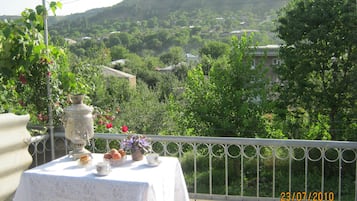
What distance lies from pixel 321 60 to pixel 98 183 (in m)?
9.52

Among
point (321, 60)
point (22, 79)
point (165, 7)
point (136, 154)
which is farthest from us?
point (165, 7)

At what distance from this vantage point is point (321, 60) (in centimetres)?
1068

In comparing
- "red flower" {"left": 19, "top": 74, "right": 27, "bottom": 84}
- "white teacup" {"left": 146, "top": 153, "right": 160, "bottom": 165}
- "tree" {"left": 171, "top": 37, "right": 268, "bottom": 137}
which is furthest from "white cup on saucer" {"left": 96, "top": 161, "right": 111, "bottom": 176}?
"tree" {"left": 171, "top": 37, "right": 268, "bottom": 137}

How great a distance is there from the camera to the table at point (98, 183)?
7.57 feet

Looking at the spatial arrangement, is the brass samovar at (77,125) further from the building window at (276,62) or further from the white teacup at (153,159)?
the building window at (276,62)

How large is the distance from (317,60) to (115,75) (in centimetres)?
1494

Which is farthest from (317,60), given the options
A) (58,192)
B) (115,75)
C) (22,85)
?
(115,75)

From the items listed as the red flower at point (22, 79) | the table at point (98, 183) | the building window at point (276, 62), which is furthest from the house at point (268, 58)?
the table at point (98, 183)

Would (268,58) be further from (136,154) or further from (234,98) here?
(136,154)

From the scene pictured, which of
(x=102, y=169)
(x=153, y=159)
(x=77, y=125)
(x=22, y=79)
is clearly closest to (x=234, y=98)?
(x=22, y=79)

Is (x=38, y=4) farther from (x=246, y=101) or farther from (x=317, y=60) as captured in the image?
(x=317, y=60)

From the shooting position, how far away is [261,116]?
35.6ft

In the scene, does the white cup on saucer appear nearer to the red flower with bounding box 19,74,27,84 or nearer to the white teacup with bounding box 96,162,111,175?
the white teacup with bounding box 96,162,111,175

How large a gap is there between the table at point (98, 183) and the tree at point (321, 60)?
8778 mm
